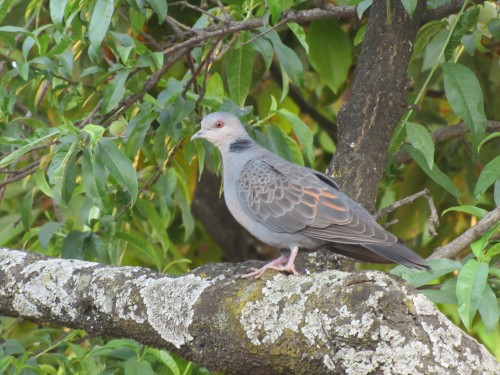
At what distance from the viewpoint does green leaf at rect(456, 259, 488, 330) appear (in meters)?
2.52

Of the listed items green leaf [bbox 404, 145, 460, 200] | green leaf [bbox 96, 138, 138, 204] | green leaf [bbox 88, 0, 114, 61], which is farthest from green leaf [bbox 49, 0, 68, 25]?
green leaf [bbox 404, 145, 460, 200]

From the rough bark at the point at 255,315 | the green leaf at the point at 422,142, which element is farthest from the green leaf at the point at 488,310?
the green leaf at the point at 422,142

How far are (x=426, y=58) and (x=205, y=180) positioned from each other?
2716 millimetres

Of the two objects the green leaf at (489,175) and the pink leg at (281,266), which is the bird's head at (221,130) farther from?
the green leaf at (489,175)

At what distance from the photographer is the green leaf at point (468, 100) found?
3.41 meters

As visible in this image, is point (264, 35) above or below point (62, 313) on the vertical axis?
above

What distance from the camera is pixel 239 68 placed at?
397 centimetres

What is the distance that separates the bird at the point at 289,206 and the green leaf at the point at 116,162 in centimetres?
60

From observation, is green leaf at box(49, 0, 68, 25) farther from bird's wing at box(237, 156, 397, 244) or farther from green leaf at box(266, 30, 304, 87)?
bird's wing at box(237, 156, 397, 244)

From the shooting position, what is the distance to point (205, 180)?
6598mm

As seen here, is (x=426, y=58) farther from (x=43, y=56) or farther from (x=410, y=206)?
(x=43, y=56)

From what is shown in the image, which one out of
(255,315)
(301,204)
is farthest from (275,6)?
(255,315)

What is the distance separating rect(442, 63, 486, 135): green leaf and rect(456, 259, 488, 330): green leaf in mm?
943

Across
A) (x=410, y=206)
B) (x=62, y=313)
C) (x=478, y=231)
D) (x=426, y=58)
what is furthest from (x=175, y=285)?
(x=410, y=206)
